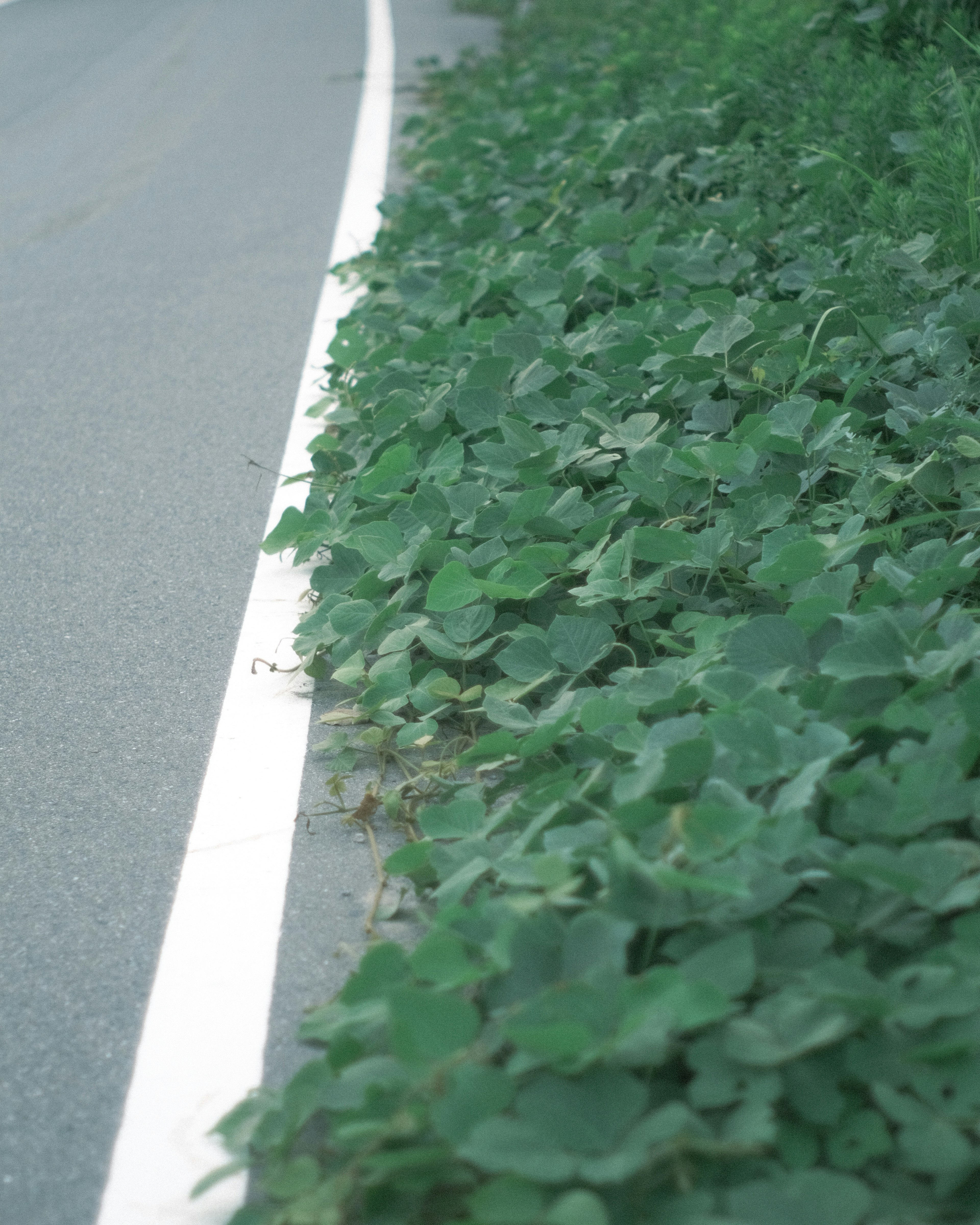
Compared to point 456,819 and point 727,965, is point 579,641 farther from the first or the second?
point 727,965

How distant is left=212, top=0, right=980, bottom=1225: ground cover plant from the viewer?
1290mm

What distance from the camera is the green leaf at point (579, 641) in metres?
2.17

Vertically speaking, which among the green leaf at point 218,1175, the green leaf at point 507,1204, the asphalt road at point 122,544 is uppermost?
the green leaf at point 507,1204

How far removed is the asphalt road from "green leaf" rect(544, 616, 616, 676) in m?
0.52

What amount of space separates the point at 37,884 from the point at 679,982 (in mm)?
1182

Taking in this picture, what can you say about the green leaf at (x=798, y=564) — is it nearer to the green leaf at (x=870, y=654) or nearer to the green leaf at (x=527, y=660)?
the green leaf at (x=870, y=654)

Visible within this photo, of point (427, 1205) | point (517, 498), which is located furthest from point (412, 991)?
point (517, 498)

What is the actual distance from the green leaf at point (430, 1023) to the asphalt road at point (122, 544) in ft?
1.12

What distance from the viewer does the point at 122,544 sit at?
3.11 meters

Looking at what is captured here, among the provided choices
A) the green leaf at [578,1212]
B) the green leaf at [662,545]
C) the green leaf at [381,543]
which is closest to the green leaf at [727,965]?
the green leaf at [578,1212]

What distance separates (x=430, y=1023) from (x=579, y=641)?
97 cm

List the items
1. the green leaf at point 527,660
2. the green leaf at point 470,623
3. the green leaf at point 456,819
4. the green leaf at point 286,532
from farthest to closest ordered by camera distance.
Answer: the green leaf at point 286,532 → the green leaf at point 470,623 → the green leaf at point 527,660 → the green leaf at point 456,819

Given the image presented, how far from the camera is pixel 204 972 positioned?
176 centimetres

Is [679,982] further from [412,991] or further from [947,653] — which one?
[947,653]
